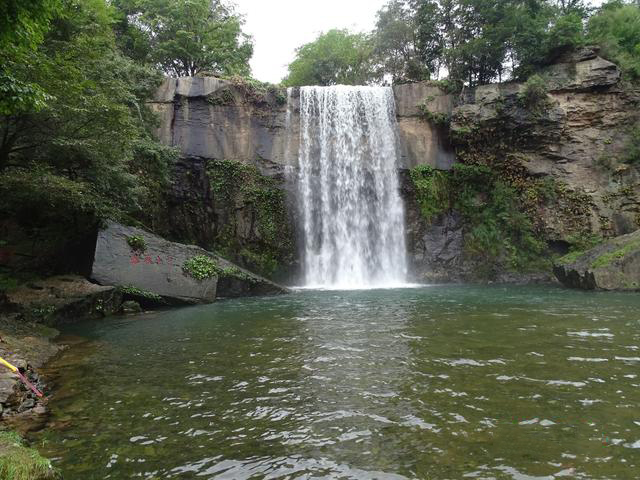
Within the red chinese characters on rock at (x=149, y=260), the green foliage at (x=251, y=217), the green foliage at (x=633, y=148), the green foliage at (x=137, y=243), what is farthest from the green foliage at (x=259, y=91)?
the green foliage at (x=633, y=148)

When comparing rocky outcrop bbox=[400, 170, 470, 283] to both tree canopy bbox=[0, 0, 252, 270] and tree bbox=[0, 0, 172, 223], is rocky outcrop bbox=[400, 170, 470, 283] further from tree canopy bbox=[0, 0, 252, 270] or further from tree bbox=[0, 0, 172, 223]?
tree bbox=[0, 0, 172, 223]

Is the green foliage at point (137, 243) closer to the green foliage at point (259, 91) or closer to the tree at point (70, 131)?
the tree at point (70, 131)

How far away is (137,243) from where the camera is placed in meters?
12.3

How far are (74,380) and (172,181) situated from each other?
14712 millimetres

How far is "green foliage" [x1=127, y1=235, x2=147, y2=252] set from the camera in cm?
1225

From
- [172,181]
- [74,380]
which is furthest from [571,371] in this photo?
[172,181]

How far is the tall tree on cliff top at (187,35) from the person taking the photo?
25391 mm

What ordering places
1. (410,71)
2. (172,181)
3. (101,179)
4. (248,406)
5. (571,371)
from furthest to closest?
(410,71) → (172,181) → (101,179) → (571,371) → (248,406)

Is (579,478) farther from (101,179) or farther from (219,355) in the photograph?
(101,179)

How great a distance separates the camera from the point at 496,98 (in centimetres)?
1997

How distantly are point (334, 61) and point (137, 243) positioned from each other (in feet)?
86.5

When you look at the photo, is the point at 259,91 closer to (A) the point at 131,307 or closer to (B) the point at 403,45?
(B) the point at 403,45

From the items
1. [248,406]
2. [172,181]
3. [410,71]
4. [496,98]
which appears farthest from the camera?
[410,71]

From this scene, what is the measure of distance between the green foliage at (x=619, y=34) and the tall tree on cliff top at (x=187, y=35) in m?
19.6
